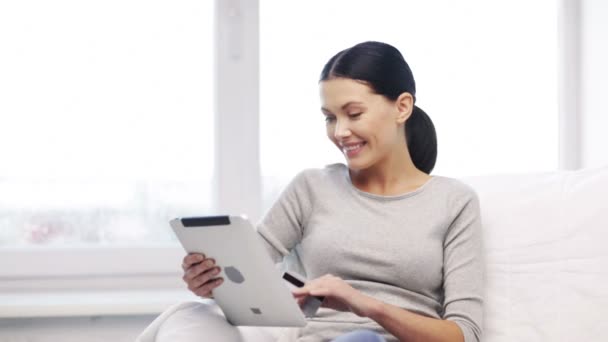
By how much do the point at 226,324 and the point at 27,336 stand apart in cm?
93

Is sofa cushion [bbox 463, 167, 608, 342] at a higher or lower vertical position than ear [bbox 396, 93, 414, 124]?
lower

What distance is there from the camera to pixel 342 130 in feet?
4.84

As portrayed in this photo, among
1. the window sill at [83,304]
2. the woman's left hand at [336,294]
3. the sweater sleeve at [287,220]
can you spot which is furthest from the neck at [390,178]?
the window sill at [83,304]

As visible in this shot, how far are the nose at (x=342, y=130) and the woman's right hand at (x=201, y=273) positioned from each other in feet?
1.13

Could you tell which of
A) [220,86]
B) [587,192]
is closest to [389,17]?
[220,86]

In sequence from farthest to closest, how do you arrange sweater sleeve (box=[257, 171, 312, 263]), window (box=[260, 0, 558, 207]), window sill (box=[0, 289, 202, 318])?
window (box=[260, 0, 558, 207]), window sill (box=[0, 289, 202, 318]), sweater sleeve (box=[257, 171, 312, 263])

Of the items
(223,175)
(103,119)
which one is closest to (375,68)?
(223,175)

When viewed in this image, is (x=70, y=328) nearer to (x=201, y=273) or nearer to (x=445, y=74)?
(x=201, y=273)

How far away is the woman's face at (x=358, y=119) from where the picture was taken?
1.48 m

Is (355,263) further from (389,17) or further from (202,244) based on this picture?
(389,17)

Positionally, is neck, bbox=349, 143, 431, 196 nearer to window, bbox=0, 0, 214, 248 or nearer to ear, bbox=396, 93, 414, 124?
ear, bbox=396, 93, 414, 124

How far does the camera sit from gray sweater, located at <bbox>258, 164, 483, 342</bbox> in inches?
57.3

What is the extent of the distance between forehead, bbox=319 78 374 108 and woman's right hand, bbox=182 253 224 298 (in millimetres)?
387

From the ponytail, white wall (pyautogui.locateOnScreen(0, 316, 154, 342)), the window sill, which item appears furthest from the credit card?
white wall (pyautogui.locateOnScreen(0, 316, 154, 342))
